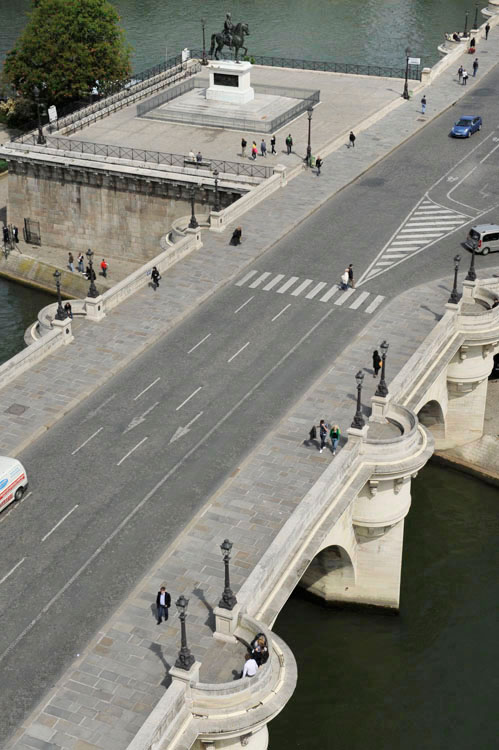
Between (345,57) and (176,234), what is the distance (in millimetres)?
81274

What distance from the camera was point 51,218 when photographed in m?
102

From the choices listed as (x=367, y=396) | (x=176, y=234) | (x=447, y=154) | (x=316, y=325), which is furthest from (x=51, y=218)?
(x=367, y=396)

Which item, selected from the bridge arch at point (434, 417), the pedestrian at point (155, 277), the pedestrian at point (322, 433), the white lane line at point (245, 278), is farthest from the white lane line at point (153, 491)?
the pedestrian at point (155, 277)

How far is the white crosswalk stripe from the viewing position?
2790 inches

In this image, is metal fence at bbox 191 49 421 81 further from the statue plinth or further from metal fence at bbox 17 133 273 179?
metal fence at bbox 17 133 273 179

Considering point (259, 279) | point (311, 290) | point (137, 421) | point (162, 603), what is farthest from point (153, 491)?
point (259, 279)

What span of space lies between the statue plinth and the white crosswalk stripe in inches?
1575

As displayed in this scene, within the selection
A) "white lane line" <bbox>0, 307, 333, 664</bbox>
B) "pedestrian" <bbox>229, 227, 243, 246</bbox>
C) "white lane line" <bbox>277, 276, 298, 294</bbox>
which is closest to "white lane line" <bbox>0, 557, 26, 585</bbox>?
"white lane line" <bbox>0, 307, 333, 664</bbox>

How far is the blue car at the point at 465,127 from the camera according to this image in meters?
101

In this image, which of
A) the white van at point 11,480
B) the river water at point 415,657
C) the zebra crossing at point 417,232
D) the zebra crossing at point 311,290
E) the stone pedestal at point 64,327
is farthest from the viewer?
the zebra crossing at point 417,232

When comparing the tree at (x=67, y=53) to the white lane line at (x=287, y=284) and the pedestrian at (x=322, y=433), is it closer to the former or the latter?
the white lane line at (x=287, y=284)

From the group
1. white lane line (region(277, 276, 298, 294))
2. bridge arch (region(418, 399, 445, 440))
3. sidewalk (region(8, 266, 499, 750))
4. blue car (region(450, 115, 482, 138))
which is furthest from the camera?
blue car (region(450, 115, 482, 138))

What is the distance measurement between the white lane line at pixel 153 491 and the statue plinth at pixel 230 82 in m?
47.0

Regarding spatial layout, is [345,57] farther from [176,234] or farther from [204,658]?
[204,658]
